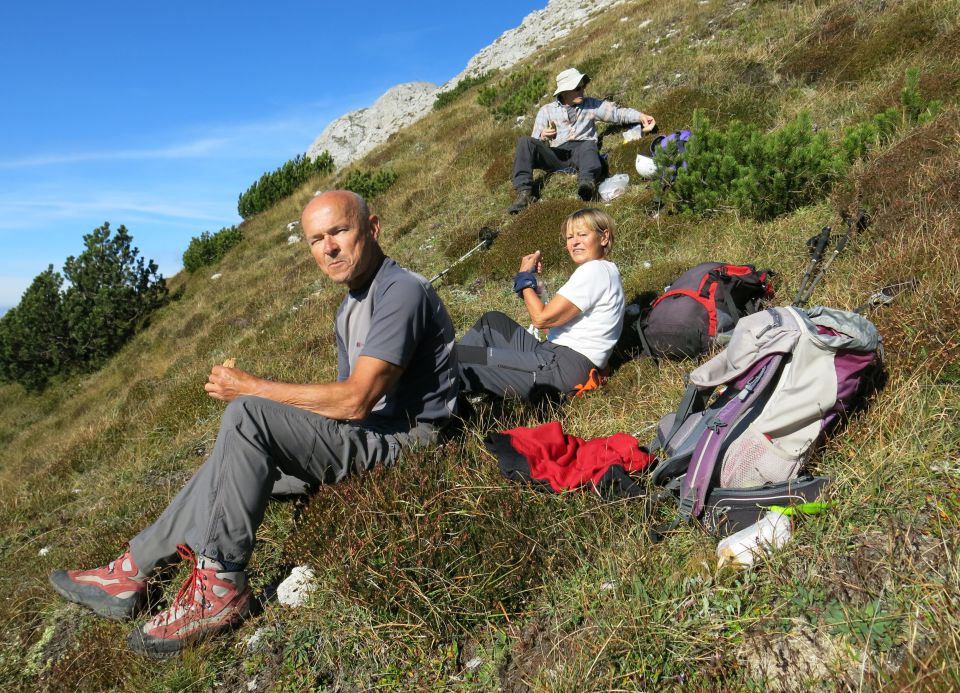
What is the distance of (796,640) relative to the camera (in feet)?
6.43

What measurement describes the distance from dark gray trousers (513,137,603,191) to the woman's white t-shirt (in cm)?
460

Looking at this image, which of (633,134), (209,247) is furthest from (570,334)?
(209,247)

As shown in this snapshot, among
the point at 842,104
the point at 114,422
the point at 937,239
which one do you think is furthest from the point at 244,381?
the point at 842,104

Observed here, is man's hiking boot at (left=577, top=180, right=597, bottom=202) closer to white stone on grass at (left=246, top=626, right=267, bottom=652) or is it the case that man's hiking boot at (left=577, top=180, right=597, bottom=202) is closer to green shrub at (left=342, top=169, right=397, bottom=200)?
white stone on grass at (left=246, top=626, right=267, bottom=652)

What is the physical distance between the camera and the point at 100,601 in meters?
3.06

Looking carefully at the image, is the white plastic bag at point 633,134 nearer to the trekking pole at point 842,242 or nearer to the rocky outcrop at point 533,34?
the trekking pole at point 842,242

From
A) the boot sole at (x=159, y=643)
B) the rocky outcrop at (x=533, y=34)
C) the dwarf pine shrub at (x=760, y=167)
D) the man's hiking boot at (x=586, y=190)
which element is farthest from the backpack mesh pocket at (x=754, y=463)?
the rocky outcrop at (x=533, y=34)

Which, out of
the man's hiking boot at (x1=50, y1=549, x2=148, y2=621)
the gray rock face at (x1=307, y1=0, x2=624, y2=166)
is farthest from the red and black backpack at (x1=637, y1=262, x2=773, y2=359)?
the gray rock face at (x1=307, y1=0, x2=624, y2=166)

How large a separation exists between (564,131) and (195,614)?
871cm

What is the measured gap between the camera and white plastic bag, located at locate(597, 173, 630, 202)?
27.3 ft

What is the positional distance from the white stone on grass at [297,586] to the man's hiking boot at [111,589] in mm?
729

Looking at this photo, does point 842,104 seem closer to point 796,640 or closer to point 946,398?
point 946,398

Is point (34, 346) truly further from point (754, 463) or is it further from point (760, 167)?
point (754, 463)

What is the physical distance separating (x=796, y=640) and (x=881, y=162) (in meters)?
4.66
